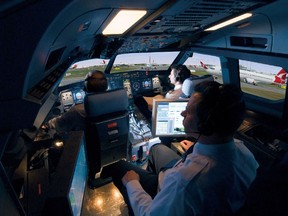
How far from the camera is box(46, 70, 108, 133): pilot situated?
2.06 meters

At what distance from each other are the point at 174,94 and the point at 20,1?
261 centimetres

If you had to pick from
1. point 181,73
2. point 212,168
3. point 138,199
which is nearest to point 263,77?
point 181,73

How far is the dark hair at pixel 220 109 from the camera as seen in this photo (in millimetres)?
897

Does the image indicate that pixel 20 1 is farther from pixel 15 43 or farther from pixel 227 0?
pixel 227 0

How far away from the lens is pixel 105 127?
2105 mm

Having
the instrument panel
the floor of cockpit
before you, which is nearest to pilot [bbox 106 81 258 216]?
the floor of cockpit

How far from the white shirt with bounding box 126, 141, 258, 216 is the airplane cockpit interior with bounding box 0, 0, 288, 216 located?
0.10 meters

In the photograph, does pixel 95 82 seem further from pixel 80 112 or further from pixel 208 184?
pixel 208 184

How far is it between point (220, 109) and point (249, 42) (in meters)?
1.98

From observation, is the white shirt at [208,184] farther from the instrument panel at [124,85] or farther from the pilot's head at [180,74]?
the instrument panel at [124,85]

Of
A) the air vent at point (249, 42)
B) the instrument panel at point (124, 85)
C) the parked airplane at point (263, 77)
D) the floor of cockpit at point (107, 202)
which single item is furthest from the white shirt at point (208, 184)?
the instrument panel at point (124, 85)

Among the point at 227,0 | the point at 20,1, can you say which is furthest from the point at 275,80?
the point at 20,1

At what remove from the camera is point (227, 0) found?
3.88 ft

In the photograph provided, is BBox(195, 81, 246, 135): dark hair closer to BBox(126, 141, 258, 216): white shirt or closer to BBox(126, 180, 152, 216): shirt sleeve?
BBox(126, 141, 258, 216): white shirt
